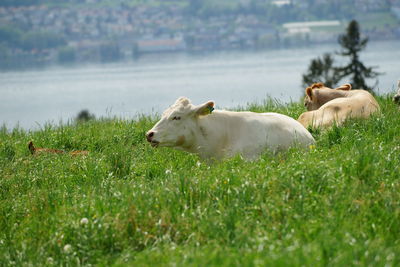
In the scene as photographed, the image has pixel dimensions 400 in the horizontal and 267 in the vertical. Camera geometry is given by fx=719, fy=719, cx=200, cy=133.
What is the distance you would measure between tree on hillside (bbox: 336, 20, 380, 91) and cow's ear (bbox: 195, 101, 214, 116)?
159 feet

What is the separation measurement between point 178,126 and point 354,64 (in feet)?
174

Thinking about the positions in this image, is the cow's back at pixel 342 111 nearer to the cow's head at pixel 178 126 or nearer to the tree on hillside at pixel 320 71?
the cow's head at pixel 178 126

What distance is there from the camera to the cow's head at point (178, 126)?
890 cm

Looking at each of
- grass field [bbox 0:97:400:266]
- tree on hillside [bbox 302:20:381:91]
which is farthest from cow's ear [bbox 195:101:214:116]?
tree on hillside [bbox 302:20:381:91]

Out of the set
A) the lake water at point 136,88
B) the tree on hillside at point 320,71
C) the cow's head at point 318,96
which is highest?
the cow's head at point 318,96

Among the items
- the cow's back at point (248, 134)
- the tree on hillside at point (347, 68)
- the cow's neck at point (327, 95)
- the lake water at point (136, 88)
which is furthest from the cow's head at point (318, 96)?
the tree on hillside at point (347, 68)

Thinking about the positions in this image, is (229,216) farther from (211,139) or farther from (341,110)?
(341,110)

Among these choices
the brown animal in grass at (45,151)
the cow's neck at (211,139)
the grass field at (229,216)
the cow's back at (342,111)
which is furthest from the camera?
the brown animal in grass at (45,151)

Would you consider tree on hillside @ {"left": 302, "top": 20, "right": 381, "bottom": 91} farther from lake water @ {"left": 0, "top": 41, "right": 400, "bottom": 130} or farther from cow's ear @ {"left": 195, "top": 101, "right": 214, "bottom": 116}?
cow's ear @ {"left": 195, "top": 101, "right": 214, "bottom": 116}

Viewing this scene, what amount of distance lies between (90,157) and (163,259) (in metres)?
4.66

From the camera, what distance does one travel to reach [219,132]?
9.21 m

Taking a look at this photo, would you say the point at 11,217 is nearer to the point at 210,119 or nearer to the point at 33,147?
the point at 210,119

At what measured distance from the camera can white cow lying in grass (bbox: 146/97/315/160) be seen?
8.96 m

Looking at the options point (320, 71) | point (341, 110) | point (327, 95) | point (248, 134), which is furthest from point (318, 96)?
point (320, 71)
